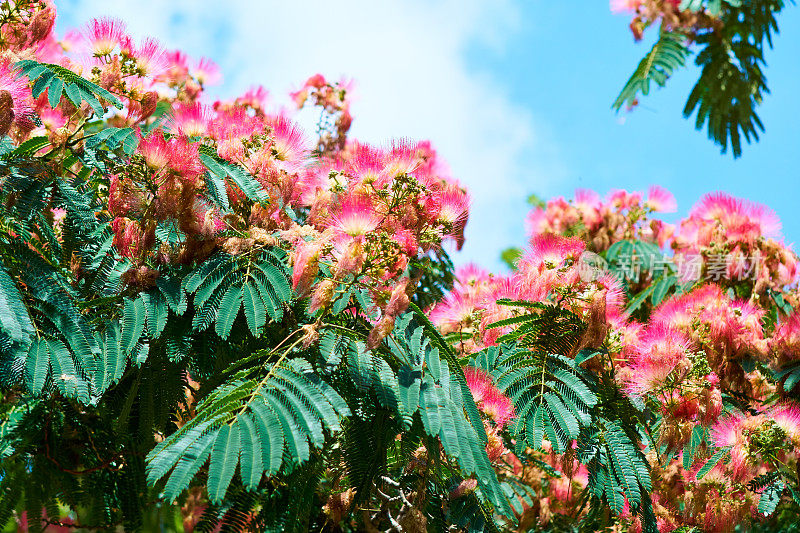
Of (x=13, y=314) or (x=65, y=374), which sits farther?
(x=65, y=374)

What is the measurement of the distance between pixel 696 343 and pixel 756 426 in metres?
0.51

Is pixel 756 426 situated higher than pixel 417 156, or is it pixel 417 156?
pixel 417 156

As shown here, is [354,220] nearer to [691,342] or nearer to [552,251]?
[552,251]

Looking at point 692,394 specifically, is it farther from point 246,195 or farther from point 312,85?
point 312,85

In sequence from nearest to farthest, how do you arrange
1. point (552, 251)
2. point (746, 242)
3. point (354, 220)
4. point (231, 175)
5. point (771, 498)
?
point (354, 220), point (231, 175), point (552, 251), point (771, 498), point (746, 242)

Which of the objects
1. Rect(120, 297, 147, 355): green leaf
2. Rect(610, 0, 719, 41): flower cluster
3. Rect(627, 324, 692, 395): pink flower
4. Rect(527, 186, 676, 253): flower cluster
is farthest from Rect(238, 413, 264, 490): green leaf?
Rect(527, 186, 676, 253): flower cluster

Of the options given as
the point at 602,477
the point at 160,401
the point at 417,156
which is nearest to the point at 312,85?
the point at 417,156

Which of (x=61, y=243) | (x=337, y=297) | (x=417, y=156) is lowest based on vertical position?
(x=337, y=297)

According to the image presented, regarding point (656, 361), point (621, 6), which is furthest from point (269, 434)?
point (621, 6)

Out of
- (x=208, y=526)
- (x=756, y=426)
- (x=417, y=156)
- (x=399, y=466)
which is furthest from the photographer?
(x=756, y=426)

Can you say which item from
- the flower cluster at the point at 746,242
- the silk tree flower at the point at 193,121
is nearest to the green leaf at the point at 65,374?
the silk tree flower at the point at 193,121

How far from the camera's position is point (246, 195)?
2.99 metres

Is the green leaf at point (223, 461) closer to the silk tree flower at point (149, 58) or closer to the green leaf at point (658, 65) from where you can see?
the silk tree flower at point (149, 58)

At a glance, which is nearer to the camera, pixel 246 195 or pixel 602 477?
pixel 246 195
